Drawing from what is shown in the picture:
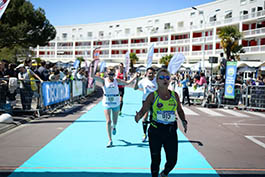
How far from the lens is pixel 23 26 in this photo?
2928cm

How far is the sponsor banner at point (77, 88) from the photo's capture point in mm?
13664

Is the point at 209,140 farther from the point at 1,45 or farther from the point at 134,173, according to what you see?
the point at 1,45

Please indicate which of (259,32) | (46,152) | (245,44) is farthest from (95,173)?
(245,44)

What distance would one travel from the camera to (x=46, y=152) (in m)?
5.50

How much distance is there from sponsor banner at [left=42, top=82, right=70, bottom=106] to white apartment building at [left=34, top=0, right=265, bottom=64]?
76.4 ft

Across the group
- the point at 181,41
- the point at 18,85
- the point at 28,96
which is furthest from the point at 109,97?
the point at 181,41

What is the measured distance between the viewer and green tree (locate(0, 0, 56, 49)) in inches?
1117

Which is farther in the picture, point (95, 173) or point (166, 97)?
point (95, 173)

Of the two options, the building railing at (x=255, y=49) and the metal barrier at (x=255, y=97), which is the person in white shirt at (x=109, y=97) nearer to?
the metal barrier at (x=255, y=97)

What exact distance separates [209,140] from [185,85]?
842cm

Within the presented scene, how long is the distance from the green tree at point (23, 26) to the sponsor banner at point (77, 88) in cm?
1717

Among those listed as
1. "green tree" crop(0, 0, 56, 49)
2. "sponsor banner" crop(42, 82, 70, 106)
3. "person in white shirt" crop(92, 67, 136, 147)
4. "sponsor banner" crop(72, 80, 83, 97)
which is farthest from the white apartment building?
"person in white shirt" crop(92, 67, 136, 147)

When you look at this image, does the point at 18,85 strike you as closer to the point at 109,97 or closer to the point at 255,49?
the point at 109,97

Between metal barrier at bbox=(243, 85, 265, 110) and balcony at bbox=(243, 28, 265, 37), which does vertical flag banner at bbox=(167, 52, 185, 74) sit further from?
balcony at bbox=(243, 28, 265, 37)
